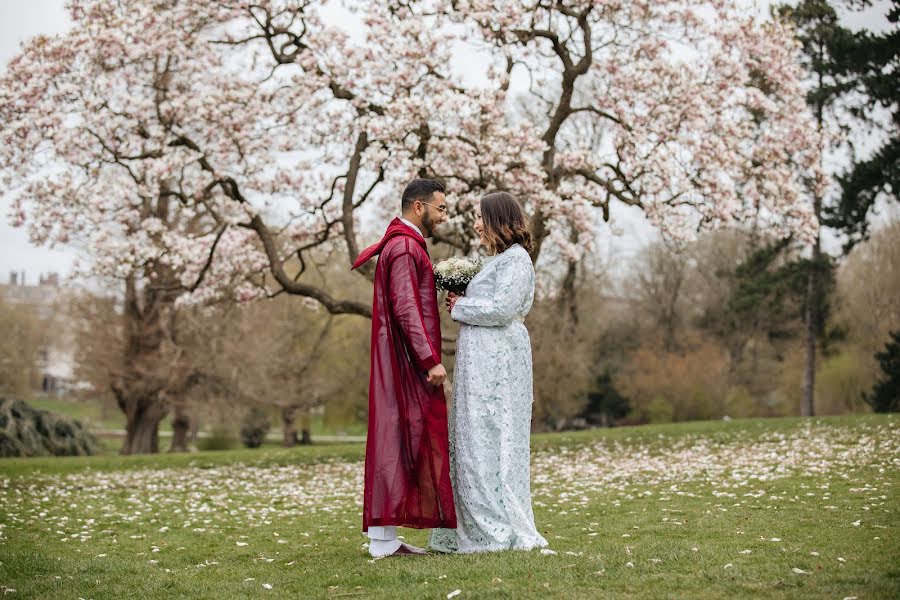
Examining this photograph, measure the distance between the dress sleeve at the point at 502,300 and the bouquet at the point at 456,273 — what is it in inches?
7.4

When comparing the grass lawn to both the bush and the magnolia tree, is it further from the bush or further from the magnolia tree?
the bush

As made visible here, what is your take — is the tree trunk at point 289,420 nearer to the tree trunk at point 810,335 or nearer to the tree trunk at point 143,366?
the tree trunk at point 143,366

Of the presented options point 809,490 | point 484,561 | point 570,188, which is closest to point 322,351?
point 570,188

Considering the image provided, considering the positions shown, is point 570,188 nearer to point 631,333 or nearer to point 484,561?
point 484,561

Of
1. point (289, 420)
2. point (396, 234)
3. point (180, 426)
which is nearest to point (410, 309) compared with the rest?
point (396, 234)

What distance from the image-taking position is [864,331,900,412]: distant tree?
2547 centimetres

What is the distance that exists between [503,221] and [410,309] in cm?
91

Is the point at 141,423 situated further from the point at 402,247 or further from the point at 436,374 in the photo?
the point at 436,374

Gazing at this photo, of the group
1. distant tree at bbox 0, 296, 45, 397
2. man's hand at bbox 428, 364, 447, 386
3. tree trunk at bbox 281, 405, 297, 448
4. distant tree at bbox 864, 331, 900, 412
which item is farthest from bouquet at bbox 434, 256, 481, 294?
distant tree at bbox 0, 296, 45, 397

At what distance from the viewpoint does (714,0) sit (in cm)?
1509

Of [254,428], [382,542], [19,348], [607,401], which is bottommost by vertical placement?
[254,428]

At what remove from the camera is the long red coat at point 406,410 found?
577 cm

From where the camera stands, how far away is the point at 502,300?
5.90 m

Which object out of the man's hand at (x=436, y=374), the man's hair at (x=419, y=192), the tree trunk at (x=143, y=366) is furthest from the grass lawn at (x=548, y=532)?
the tree trunk at (x=143, y=366)
